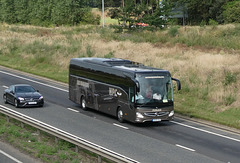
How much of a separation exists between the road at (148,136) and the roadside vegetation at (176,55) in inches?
116

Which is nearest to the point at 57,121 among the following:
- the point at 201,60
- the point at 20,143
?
the point at 20,143

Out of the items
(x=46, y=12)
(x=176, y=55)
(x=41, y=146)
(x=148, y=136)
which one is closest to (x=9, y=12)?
(x=46, y=12)

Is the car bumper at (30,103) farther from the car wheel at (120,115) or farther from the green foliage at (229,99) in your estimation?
the green foliage at (229,99)

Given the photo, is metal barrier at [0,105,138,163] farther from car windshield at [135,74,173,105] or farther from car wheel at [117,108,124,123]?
car windshield at [135,74,173,105]

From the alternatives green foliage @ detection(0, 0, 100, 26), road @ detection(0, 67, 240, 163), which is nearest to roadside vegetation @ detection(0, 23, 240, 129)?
road @ detection(0, 67, 240, 163)

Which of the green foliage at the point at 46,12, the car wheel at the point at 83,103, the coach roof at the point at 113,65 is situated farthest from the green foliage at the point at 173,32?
the green foliage at the point at 46,12

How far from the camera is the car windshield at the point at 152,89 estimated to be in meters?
23.4

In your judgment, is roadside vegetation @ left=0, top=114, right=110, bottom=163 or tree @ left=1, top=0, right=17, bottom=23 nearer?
roadside vegetation @ left=0, top=114, right=110, bottom=163

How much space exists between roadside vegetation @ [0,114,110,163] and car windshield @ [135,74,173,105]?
5846 millimetres

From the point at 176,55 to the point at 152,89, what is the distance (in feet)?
63.5

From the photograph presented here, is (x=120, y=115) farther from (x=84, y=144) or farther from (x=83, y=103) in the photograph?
(x=84, y=144)

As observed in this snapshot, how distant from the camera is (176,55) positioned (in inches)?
1663

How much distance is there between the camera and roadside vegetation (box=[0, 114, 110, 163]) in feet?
54.2

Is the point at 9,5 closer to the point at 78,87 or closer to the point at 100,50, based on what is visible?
the point at 100,50
